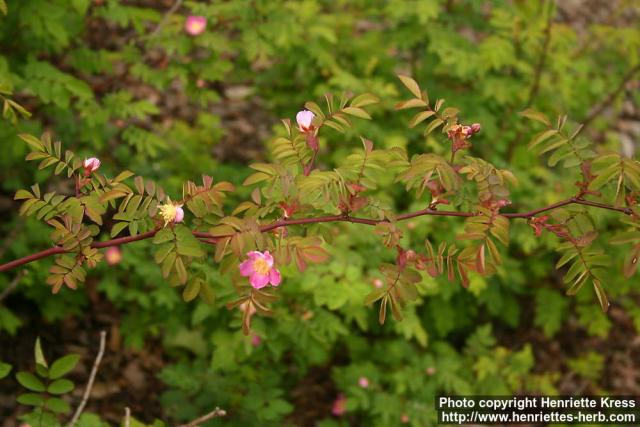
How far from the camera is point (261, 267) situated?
1.22m

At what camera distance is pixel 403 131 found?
10.2 ft

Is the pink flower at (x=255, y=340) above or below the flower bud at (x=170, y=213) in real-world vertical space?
below

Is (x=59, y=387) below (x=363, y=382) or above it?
above

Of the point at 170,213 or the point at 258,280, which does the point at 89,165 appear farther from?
the point at 258,280

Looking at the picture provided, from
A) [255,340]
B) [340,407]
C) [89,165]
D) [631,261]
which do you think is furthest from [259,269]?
[340,407]

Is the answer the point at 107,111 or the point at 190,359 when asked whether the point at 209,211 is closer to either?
the point at 107,111

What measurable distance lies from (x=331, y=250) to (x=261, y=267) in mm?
1266

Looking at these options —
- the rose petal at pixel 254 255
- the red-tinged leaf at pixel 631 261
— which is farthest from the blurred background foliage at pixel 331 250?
the red-tinged leaf at pixel 631 261

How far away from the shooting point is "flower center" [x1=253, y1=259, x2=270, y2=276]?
1.21 meters

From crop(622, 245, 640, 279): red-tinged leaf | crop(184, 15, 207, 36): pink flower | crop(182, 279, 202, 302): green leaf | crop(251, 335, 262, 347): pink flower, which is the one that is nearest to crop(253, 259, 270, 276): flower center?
crop(182, 279, 202, 302): green leaf

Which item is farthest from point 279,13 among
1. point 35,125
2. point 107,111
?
point 35,125

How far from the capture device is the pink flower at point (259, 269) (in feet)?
3.97

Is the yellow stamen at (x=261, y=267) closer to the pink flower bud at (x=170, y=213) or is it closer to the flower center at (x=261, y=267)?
the flower center at (x=261, y=267)

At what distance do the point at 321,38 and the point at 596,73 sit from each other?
4.71 ft
